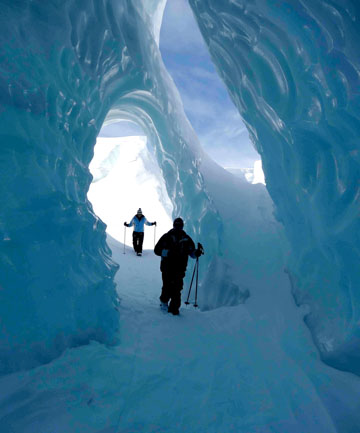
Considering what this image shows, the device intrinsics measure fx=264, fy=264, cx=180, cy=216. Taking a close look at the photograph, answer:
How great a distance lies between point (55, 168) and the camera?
258 cm

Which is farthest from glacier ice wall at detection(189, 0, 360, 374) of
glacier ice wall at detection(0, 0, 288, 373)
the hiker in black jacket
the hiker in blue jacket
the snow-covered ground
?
the snow-covered ground

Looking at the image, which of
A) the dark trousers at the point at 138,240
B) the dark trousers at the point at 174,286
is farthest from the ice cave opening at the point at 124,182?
the dark trousers at the point at 174,286

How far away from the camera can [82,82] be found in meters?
3.10

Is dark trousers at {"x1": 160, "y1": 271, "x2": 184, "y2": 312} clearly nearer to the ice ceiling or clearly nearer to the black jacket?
the black jacket

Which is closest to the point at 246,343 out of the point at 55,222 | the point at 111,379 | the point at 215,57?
the point at 111,379

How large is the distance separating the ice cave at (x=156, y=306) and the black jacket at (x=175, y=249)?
2.32 ft

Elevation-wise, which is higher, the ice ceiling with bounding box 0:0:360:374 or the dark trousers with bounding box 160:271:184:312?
the ice ceiling with bounding box 0:0:360:374

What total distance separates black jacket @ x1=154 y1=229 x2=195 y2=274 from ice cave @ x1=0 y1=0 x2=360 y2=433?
71 centimetres

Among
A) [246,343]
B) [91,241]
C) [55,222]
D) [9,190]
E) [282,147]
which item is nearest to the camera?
[9,190]

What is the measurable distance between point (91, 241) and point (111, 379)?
1.54 metres

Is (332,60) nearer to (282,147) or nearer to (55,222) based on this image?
(282,147)

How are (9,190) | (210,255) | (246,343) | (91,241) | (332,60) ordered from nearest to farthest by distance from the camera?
1. (9,190)
2. (332,60)
3. (246,343)
4. (91,241)
5. (210,255)

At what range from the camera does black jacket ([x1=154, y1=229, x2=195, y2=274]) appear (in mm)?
3787

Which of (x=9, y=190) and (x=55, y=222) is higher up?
(x=9, y=190)
